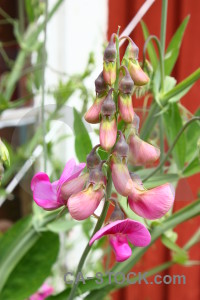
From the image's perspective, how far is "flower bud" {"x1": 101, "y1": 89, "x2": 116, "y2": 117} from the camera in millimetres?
354

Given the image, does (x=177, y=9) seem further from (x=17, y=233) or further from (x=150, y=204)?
(x=150, y=204)

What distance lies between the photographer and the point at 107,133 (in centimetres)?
35

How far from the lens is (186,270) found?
1.44 m

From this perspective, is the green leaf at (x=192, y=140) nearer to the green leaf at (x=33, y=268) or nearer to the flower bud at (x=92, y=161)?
the green leaf at (x=33, y=268)

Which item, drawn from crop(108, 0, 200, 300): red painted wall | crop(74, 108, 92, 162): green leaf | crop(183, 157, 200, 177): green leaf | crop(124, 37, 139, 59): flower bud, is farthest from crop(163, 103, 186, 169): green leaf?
crop(108, 0, 200, 300): red painted wall

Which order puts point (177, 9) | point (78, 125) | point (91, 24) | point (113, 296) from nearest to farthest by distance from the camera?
point (78, 125), point (177, 9), point (91, 24), point (113, 296)

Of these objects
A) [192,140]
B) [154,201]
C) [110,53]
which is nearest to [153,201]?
[154,201]

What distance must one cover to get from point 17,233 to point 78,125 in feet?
0.77

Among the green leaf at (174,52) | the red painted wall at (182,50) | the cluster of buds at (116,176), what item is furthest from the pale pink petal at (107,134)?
the red painted wall at (182,50)

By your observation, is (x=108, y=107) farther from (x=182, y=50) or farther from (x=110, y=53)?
(x=182, y=50)

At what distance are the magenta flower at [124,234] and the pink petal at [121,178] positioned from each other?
2 centimetres

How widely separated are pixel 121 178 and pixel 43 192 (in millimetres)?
67

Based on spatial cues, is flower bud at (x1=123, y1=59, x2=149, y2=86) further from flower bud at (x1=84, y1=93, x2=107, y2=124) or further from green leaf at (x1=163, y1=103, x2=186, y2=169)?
green leaf at (x1=163, y1=103, x2=186, y2=169)

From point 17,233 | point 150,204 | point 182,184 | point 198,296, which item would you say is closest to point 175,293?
point 198,296
